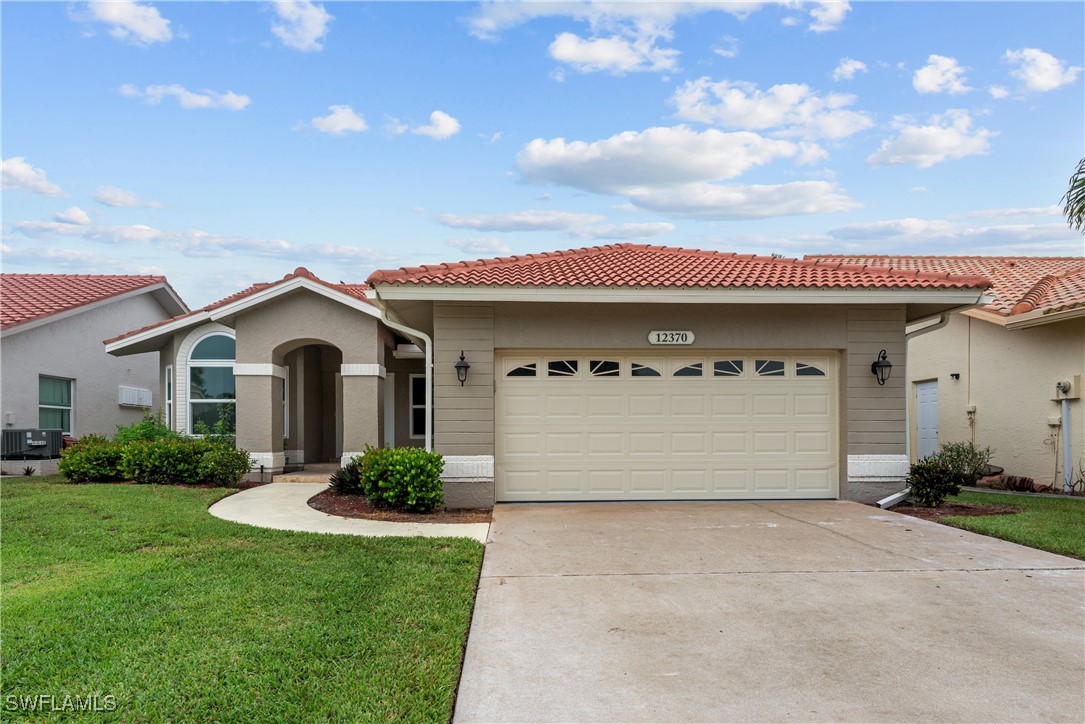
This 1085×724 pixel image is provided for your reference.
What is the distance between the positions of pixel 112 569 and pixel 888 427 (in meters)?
9.99

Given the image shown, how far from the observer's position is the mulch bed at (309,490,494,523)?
32.1ft

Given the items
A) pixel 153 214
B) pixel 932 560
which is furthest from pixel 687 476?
pixel 153 214

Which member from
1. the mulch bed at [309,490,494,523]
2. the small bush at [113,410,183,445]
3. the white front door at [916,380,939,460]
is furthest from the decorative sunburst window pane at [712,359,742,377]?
the small bush at [113,410,183,445]

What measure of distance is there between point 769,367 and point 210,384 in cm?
1111

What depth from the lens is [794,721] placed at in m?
3.77

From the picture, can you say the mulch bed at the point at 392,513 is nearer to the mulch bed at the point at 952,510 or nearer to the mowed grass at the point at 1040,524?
the mulch bed at the point at 952,510

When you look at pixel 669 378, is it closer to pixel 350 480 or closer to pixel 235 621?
pixel 350 480

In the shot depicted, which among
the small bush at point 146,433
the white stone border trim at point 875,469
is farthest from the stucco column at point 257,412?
the white stone border trim at point 875,469

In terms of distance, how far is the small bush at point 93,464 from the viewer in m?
13.6

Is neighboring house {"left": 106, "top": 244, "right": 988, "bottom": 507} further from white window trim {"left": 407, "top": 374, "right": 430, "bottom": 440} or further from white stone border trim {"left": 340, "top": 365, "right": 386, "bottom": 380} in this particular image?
white window trim {"left": 407, "top": 374, "right": 430, "bottom": 440}

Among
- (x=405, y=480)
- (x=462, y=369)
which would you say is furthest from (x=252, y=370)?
(x=405, y=480)

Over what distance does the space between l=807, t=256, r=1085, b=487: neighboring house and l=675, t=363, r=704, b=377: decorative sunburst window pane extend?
3527mm

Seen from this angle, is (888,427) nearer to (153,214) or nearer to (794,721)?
(794,721)

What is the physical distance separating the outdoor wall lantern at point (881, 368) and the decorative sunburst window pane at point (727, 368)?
6.22 feet
